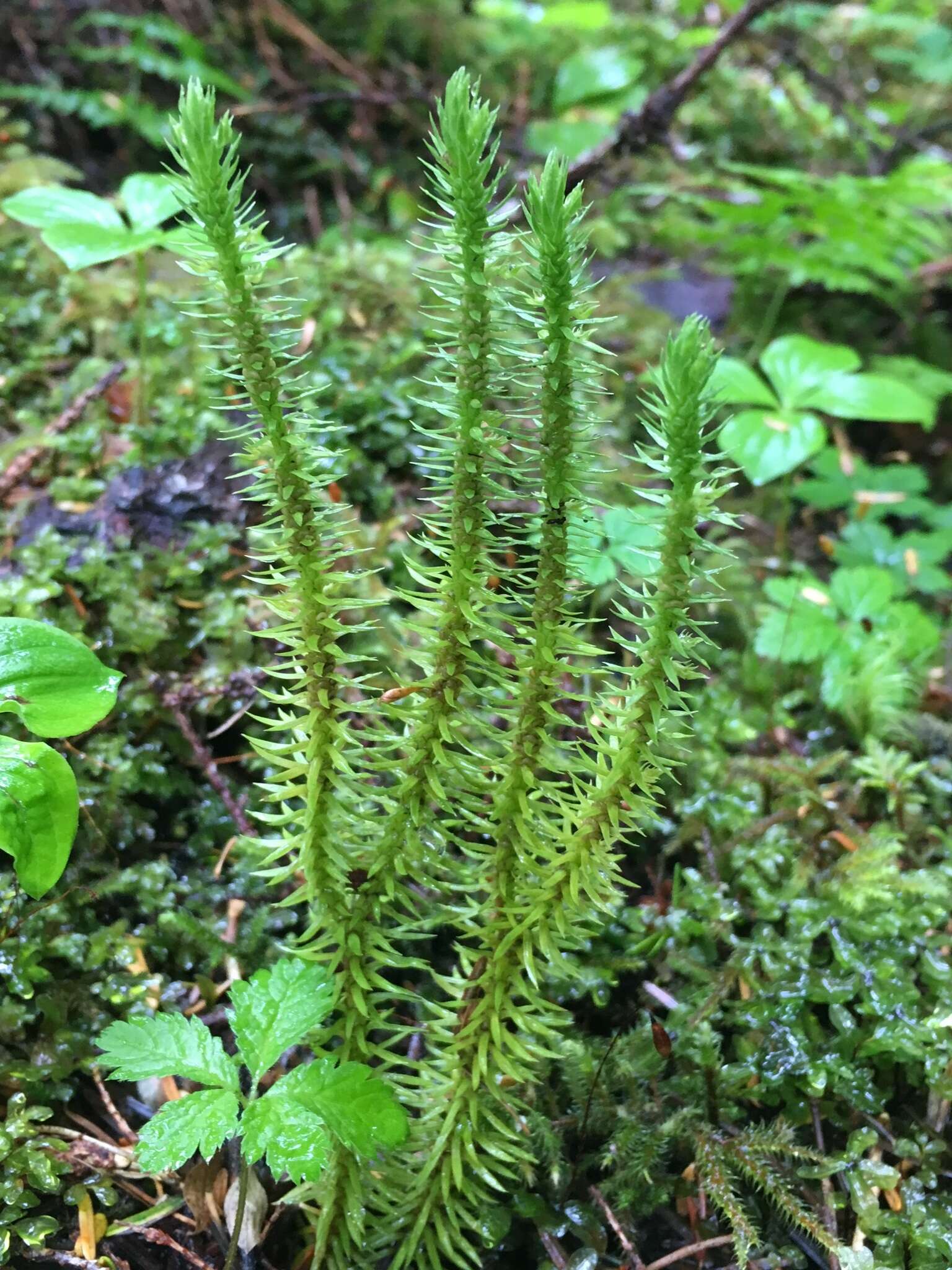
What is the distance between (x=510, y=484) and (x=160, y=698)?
1160 mm

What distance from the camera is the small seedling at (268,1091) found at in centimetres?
104

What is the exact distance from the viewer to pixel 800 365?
2.63 meters

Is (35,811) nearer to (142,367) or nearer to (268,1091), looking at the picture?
(268,1091)

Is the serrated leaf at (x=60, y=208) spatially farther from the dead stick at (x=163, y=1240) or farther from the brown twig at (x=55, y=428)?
the dead stick at (x=163, y=1240)

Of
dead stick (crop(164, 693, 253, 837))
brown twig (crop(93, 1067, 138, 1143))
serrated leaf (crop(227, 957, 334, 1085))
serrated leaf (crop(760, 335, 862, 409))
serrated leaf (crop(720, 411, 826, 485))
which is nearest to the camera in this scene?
serrated leaf (crop(227, 957, 334, 1085))

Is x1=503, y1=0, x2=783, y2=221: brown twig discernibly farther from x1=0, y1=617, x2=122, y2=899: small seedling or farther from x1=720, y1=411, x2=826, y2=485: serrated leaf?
x1=0, y1=617, x2=122, y2=899: small seedling

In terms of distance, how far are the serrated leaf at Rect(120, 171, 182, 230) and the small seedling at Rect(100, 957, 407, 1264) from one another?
71.1 inches

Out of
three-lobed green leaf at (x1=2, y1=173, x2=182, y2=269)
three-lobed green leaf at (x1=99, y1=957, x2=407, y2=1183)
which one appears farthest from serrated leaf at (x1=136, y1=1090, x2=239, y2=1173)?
three-lobed green leaf at (x1=2, y1=173, x2=182, y2=269)

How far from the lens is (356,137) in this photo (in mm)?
3742

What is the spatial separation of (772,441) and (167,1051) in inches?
82.4

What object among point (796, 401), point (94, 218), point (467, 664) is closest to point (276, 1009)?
point (467, 664)

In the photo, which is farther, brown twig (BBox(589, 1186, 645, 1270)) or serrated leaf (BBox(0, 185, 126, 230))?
serrated leaf (BBox(0, 185, 126, 230))

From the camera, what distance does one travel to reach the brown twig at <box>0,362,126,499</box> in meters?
2.08

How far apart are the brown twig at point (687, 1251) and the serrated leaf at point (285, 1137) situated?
0.60 m
